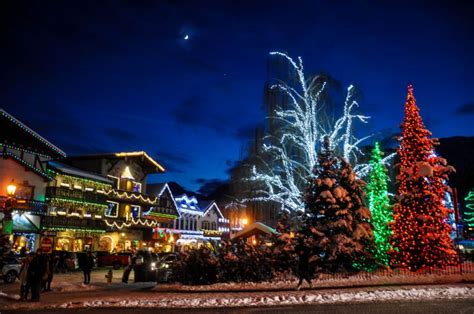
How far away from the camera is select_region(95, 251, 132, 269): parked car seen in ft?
133

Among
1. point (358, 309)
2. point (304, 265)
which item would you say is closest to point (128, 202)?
point (304, 265)

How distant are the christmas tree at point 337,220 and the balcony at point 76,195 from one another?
28.4 m

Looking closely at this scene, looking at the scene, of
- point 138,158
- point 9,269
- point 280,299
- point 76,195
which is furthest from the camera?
point 138,158

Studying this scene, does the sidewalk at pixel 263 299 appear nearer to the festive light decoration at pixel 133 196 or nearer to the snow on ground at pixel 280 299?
the snow on ground at pixel 280 299

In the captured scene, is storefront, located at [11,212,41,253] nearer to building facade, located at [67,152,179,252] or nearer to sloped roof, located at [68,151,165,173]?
building facade, located at [67,152,179,252]

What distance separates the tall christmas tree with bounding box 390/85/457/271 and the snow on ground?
18.1 feet

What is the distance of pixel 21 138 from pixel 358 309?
35780 mm

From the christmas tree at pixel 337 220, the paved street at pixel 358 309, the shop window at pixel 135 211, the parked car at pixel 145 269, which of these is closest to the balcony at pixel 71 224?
the shop window at pixel 135 211

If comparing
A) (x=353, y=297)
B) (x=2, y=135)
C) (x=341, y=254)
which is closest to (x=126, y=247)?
(x=2, y=135)

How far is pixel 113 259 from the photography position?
134 ft

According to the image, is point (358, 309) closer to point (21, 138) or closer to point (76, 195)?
point (21, 138)

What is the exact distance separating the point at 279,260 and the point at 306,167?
1223 cm

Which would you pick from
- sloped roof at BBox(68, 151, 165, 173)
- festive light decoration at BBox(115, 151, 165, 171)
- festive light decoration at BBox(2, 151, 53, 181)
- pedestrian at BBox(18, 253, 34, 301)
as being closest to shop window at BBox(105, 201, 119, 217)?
sloped roof at BBox(68, 151, 165, 173)

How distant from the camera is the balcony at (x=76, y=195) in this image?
42438mm
